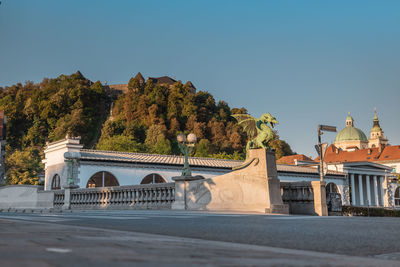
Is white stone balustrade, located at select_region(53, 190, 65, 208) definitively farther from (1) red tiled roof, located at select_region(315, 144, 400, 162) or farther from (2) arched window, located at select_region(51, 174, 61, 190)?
(1) red tiled roof, located at select_region(315, 144, 400, 162)

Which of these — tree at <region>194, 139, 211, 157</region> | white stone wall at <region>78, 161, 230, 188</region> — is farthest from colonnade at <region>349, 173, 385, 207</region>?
white stone wall at <region>78, 161, 230, 188</region>

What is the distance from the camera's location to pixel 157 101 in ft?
315

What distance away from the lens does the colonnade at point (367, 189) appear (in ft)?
227

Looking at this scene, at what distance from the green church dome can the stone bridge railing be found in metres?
144

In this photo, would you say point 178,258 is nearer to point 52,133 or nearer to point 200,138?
point 200,138

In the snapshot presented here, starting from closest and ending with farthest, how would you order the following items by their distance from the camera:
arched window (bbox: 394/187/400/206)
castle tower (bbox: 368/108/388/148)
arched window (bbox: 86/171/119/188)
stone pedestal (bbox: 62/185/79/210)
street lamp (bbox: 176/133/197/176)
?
street lamp (bbox: 176/133/197/176)
stone pedestal (bbox: 62/185/79/210)
arched window (bbox: 86/171/119/188)
arched window (bbox: 394/187/400/206)
castle tower (bbox: 368/108/388/148)

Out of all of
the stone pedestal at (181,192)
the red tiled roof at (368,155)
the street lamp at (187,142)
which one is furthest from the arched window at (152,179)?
the red tiled roof at (368,155)

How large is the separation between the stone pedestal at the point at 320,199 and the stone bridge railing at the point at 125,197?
16.7 ft

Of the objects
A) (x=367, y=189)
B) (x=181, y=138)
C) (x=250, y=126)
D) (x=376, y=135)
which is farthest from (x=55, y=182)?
(x=376, y=135)

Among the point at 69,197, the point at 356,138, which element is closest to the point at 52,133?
the point at 69,197

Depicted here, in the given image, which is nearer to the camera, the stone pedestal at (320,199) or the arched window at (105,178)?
the stone pedestal at (320,199)

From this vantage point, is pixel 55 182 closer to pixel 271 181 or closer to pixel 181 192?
pixel 181 192

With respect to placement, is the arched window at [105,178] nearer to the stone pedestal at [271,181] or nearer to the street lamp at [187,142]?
the street lamp at [187,142]

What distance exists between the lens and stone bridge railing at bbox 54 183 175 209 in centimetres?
1681
